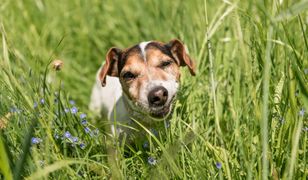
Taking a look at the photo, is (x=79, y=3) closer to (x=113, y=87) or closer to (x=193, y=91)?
(x=113, y=87)

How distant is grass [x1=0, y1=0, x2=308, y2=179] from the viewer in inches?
104

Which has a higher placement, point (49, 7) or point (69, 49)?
point (49, 7)

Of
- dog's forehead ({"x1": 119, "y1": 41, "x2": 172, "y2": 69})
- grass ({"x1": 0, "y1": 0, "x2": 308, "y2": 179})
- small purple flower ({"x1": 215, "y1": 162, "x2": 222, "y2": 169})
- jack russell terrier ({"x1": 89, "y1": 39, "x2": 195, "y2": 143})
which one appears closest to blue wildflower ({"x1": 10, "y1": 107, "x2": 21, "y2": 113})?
grass ({"x1": 0, "y1": 0, "x2": 308, "y2": 179})

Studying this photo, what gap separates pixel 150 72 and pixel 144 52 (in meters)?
0.18

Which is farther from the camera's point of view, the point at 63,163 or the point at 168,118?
the point at 168,118

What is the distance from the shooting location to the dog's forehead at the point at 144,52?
11.6 feet

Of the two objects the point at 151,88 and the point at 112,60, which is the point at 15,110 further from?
the point at 112,60

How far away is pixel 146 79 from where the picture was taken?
3.37 m

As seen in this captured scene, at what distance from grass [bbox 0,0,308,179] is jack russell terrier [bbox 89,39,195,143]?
0.14m

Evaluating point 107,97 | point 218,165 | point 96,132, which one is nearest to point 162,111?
point 96,132

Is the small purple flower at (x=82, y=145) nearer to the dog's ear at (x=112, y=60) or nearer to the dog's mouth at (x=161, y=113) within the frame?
the dog's mouth at (x=161, y=113)

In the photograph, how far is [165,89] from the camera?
3.25 metres

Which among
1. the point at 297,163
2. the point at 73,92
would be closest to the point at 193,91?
the point at 297,163

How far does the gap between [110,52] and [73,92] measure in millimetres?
1515
